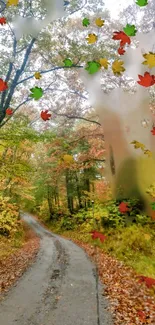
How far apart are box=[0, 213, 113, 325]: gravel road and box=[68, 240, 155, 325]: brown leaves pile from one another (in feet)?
0.84

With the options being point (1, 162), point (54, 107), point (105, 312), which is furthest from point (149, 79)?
point (54, 107)

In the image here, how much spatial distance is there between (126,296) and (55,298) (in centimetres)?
189

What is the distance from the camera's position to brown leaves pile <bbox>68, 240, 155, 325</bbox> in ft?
18.9

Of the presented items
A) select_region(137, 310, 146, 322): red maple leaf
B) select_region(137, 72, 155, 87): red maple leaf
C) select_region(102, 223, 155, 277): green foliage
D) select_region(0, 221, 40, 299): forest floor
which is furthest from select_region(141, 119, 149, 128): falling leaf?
select_region(0, 221, 40, 299): forest floor

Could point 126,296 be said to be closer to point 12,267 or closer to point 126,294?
point 126,294

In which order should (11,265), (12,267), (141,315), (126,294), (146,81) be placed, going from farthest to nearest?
(11,265)
(12,267)
(126,294)
(141,315)
(146,81)

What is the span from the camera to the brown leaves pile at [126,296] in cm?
577

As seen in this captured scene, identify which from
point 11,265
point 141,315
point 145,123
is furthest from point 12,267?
point 145,123

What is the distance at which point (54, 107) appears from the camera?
1139 cm

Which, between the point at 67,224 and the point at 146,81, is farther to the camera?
the point at 67,224

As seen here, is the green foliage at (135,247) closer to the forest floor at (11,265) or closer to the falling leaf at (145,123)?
the forest floor at (11,265)

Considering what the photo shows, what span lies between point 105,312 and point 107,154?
446 cm

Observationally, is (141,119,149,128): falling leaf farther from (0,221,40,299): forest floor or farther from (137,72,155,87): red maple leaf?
(0,221,40,299): forest floor

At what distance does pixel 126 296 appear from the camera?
6895 millimetres
